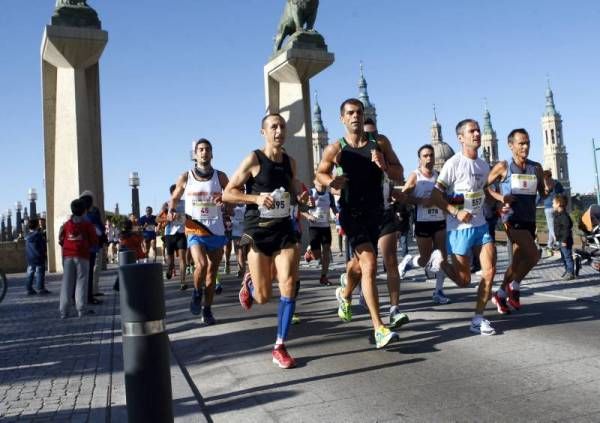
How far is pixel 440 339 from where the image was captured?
20.5 ft

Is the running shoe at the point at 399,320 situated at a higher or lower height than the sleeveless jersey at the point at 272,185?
lower

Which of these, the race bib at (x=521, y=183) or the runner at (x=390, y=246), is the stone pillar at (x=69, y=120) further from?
the race bib at (x=521, y=183)

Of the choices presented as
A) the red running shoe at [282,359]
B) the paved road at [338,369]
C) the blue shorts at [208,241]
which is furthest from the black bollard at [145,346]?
the blue shorts at [208,241]

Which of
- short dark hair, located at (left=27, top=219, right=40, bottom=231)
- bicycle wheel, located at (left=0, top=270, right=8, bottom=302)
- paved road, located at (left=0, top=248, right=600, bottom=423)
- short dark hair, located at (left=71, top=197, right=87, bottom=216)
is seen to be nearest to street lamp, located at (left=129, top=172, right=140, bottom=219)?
short dark hair, located at (left=27, top=219, right=40, bottom=231)

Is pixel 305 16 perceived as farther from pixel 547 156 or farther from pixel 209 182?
pixel 547 156

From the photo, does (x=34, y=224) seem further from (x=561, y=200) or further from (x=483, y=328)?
(x=483, y=328)

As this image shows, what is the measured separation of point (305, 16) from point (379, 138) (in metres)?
16.2

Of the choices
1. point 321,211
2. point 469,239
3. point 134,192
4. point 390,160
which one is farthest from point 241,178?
point 134,192

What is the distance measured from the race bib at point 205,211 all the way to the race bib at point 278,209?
7.57 ft

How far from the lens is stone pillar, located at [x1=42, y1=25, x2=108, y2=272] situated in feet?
62.9

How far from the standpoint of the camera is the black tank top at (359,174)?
616 centimetres

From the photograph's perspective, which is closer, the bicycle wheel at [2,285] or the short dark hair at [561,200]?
the bicycle wheel at [2,285]

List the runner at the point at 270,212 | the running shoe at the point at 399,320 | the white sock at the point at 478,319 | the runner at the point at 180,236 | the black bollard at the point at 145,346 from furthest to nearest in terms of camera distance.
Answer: the runner at the point at 180,236, the white sock at the point at 478,319, the running shoe at the point at 399,320, the runner at the point at 270,212, the black bollard at the point at 145,346

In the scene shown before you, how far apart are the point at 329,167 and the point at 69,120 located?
15.4 m
